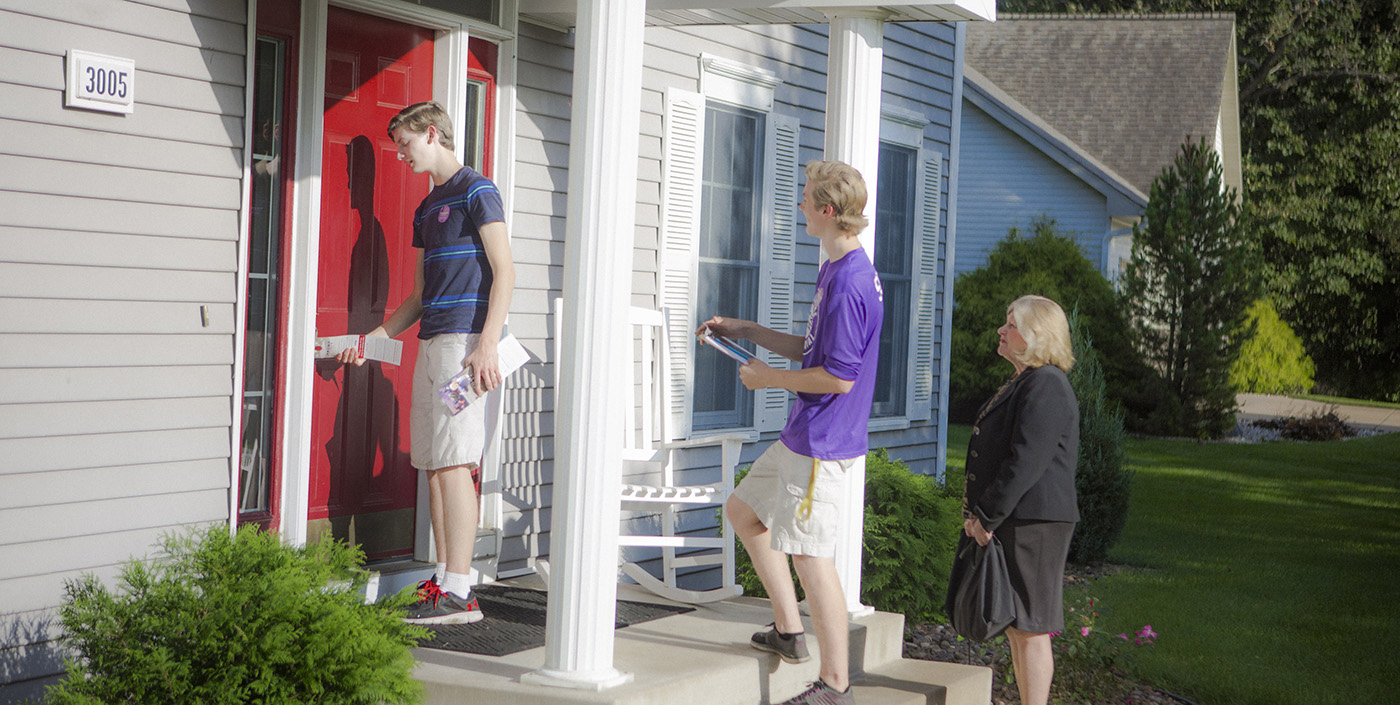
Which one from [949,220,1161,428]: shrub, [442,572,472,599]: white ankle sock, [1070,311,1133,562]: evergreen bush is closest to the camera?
[442,572,472,599]: white ankle sock

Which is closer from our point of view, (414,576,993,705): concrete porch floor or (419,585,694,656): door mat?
(414,576,993,705): concrete porch floor

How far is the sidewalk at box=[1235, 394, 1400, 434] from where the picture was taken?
65.9ft

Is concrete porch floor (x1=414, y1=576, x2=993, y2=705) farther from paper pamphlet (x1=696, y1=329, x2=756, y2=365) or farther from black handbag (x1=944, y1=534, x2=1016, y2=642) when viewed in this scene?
paper pamphlet (x1=696, y1=329, x2=756, y2=365)

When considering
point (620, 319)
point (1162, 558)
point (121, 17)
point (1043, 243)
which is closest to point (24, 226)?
point (121, 17)

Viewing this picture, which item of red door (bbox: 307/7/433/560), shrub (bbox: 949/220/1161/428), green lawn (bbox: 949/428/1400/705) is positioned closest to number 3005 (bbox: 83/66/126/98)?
red door (bbox: 307/7/433/560)

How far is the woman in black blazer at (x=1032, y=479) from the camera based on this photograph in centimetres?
387

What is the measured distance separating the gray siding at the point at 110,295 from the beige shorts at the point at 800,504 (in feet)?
6.55

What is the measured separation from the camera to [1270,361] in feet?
72.1

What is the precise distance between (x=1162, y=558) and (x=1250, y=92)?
74.2ft

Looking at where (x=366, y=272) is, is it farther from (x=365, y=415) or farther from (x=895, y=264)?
(x=895, y=264)

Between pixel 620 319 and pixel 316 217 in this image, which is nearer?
pixel 620 319

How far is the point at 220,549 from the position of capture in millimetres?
3316

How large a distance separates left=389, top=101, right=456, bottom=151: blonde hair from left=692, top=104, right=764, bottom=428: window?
2.60 metres

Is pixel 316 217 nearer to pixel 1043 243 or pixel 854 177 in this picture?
pixel 854 177
